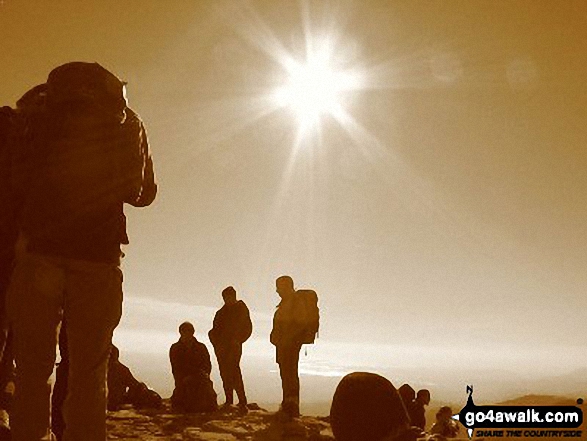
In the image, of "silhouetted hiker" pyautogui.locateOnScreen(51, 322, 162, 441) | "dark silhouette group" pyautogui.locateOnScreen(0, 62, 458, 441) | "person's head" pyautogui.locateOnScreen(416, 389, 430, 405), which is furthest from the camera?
"person's head" pyautogui.locateOnScreen(416, 389, 430, 405)

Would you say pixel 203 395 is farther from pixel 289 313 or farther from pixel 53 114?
pixel 53 114

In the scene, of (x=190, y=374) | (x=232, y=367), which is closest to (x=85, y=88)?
(x=190, y=374)

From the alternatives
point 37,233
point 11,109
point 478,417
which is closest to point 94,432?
point 37,233

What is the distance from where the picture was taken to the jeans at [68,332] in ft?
10.2

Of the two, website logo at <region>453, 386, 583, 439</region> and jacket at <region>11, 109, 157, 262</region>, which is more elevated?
jacket at <region>11, 109, 157, 262</region>

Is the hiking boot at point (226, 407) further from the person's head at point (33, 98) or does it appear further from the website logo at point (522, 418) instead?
the person's head at point (33, 98)

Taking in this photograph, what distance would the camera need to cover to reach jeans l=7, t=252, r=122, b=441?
10.2 ft

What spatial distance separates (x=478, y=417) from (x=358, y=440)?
5.19 m

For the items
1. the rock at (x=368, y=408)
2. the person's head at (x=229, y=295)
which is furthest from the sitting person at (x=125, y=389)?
the rock at (x=368, y=408)

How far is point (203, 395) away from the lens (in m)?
10.9

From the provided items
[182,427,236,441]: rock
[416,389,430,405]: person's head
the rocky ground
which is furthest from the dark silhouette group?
[416,389,430,405]: person's head

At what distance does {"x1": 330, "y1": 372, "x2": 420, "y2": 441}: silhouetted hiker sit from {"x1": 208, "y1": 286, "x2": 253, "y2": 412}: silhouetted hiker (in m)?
10.1

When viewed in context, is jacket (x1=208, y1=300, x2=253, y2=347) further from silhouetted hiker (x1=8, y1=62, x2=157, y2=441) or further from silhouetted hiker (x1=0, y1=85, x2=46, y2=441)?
silhouetted hiker (x1=8, y1=62, x2=157, y2=441)

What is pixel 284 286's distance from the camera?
11.0 m
